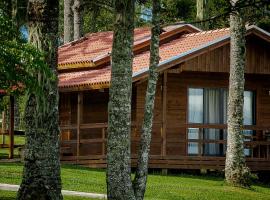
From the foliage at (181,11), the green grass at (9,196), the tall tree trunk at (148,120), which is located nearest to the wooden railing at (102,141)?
the green grass at (9,196)

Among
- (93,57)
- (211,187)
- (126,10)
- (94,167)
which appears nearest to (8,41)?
(126,10)

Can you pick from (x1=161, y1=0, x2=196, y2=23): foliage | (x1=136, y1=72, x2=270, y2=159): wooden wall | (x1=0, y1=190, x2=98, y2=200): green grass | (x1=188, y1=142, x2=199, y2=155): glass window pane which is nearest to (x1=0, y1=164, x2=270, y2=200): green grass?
(x1=0, y1=190, x2=98, y2=200): green grass

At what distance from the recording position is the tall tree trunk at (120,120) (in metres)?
11.1

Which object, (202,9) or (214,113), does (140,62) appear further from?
(202,9)

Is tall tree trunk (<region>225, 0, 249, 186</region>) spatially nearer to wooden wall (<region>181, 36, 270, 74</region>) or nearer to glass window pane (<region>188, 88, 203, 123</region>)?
wooden wall (<region>181, 36, 270, 74</region>)

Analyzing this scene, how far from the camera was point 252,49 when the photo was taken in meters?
22.7

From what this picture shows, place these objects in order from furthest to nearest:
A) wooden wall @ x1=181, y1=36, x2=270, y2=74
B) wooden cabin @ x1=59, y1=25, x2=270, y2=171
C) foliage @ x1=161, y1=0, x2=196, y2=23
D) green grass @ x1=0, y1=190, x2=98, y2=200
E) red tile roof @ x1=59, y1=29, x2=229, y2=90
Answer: foliage @ x1=161, y1=0, x2=196, y2=23, wooden wall @ x1=181, y1=36, x2=270, y2=74, wooden cabin @ x1=59, y1=25, x2=270, y2=171, red tile roof @ x1=59, y1=29, x2=229, y2=90, green grass @ x1=0, y1=190, x2=98, y2=200

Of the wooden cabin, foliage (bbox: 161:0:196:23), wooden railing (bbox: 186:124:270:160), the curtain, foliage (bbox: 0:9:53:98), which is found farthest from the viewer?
foliage (bbox: 161:0:196:23)

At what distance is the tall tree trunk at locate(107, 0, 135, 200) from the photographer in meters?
11.1

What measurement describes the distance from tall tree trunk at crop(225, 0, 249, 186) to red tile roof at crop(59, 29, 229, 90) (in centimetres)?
330

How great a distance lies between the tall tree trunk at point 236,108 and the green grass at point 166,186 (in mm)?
437

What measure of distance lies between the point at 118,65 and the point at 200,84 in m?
11.5

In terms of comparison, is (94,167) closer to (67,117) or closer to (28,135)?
(67,117)

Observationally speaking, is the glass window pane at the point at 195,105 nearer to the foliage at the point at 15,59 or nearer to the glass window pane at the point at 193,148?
the glass window pane at the point at 193,148
